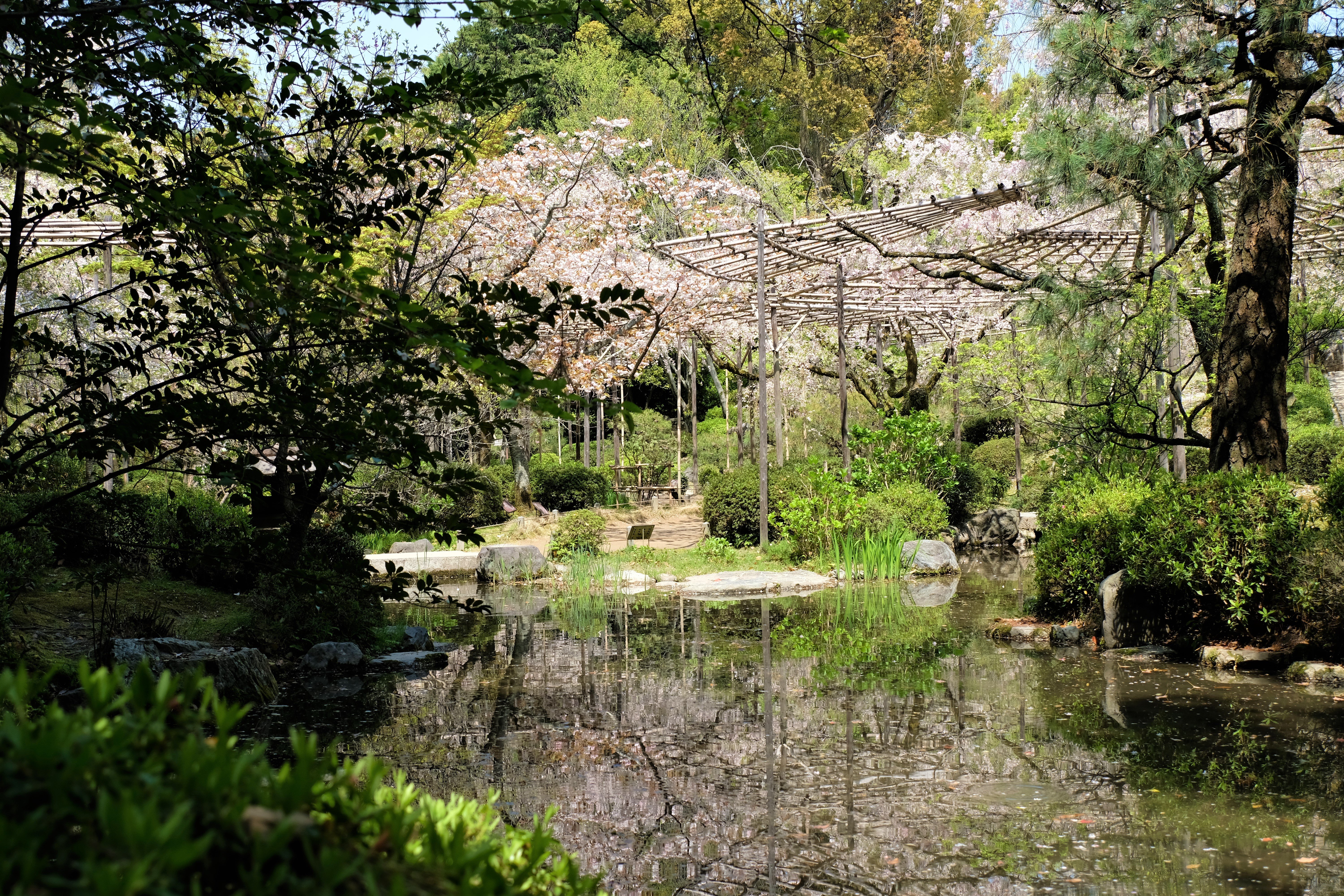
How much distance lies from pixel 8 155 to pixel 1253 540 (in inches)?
284

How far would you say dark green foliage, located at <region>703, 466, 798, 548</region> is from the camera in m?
14.4

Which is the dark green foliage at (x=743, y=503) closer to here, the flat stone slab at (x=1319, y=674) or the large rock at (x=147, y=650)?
the flat stone slab at (x=1319, y=674)

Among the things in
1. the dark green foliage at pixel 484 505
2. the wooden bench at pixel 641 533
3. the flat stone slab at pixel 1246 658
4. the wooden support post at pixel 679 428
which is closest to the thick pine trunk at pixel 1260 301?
the flat stone slab at pixel 1246 658

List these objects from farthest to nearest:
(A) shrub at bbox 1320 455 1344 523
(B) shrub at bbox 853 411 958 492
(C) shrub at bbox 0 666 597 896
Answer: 1. (B) shrub at bbox 853 411 958 492
2. (A) shrub at bbox 1320 455 1344 523
3. (C) shrub at bbox 0 666 597 896

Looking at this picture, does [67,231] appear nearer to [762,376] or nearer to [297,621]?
[297,621]

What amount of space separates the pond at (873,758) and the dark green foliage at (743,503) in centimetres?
586

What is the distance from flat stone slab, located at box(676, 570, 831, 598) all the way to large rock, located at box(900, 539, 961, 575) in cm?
127

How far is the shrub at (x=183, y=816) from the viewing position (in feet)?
3.24

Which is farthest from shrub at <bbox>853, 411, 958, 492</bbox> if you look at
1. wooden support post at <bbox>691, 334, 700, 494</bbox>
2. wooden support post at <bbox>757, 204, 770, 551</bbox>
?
wooden support post at <bbox>691, 334, 700, 494</bbox>

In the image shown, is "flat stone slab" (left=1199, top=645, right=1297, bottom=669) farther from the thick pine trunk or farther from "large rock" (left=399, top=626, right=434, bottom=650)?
"large rock" (left=399, top=626, right=434, bottom=650)

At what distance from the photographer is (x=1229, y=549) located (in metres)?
6.95

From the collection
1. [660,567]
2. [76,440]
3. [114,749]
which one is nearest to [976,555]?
[660,567]

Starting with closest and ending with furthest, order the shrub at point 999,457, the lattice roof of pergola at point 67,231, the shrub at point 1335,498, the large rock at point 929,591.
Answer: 1. the shrub at point 1335,498
2. the lattice roof of pergola at point 67,231
3. the large rock at point 929,591
4. the shrub at point 999,457

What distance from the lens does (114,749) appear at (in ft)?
3.72
